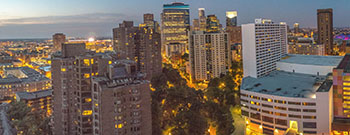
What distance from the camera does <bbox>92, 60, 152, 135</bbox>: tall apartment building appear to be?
3182 centimetres

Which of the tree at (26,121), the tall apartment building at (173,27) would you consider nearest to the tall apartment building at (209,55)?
the tree at (26,121)

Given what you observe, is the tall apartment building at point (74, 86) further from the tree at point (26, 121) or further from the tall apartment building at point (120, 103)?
the tall apartment building at point (120, 103)

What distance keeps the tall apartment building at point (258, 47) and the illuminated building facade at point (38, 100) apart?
150 feet

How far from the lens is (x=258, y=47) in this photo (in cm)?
6131

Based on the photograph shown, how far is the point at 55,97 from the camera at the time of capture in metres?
43.4

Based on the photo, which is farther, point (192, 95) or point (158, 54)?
point (158, 54)

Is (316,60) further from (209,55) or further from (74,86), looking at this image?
(74,86)

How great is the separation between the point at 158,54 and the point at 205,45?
1744cm

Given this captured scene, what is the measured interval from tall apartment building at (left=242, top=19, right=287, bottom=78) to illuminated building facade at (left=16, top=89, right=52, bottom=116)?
150ft

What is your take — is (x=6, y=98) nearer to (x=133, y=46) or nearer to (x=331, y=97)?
(x=133, y=46)

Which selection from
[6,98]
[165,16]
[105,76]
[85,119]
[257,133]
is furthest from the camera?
[165,16]

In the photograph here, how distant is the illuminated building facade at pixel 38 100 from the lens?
63.9 meters

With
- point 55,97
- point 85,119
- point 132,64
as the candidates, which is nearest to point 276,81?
point 132,64

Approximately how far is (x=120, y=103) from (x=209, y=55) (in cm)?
6124
